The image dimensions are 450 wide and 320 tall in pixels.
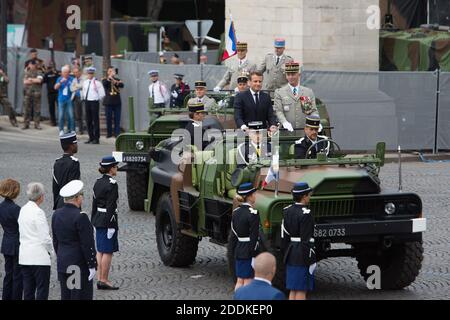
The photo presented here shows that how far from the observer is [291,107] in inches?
680

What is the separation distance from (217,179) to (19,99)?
23440 mm

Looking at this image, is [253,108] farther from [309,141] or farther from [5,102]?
[5,102]

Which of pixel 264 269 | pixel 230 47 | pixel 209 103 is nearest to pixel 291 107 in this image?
pixel 209 103

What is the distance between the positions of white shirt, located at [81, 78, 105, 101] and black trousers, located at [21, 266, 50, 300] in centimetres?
1799

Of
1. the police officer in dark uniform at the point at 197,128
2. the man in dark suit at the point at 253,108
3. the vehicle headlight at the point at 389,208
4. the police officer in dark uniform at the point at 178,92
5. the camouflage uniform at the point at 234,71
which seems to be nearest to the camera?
the vehicle headlight at the point at 389,208

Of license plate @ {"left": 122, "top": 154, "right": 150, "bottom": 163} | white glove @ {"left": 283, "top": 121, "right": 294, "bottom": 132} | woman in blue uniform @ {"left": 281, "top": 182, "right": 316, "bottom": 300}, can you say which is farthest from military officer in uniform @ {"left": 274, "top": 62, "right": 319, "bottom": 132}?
woman in blue uniform @ {"left": 281, "top": 182, "right": 316, "bottom": 300}

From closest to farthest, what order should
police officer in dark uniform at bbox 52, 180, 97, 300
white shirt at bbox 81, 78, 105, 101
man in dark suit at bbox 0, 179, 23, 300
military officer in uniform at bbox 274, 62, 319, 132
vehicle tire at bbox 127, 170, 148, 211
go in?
police officer in dark uniform at bbox 52, 180, 97, 300
man in dark suit at bbox 0, 179, 23, 300
military officer in uniform at bbox 274, 62, 319, 132
vehicle tire at bbox 127, 170, 148, 211
white shirt at bbox 81, 78, 105, 101

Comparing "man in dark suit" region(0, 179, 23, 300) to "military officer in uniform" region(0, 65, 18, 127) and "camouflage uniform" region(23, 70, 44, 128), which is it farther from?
"military officer in uniform" region(0, 65, 18, 127)

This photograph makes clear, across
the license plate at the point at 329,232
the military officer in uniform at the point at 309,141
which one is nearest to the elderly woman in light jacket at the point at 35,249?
the license plate at the point at 329,232

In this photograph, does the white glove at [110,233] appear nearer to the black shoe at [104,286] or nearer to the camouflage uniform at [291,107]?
the black shoe at [104,286]

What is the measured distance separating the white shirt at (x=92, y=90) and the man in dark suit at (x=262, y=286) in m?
21.6

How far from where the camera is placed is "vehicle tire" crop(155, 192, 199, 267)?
50.4 ft

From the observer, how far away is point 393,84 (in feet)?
92.4

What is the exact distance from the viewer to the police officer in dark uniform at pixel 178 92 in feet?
88.1
